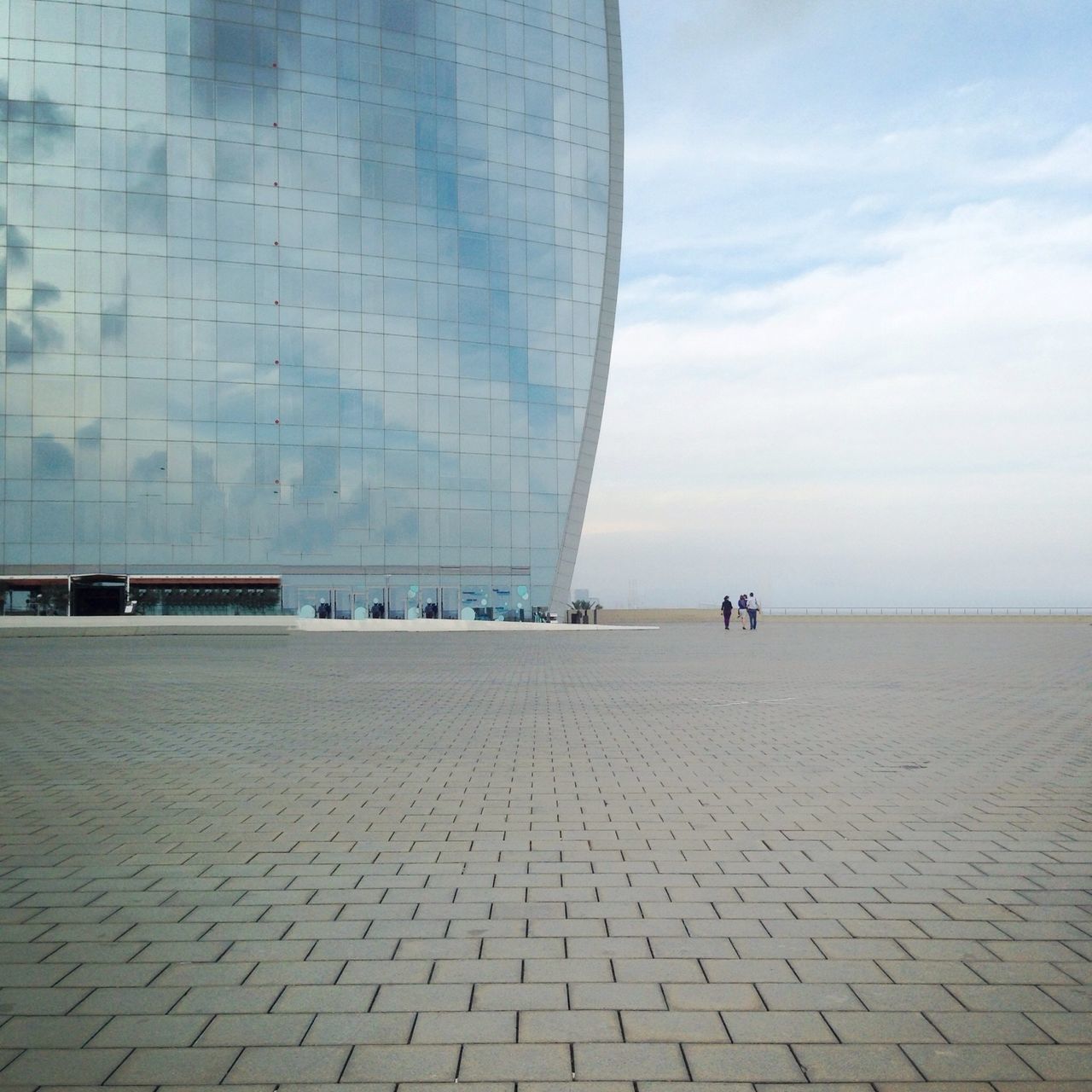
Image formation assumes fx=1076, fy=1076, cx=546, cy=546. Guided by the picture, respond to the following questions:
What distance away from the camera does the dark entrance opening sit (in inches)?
1964

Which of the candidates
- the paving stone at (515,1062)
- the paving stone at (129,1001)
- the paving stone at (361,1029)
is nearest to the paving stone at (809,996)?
the paving stone at (515,1062)

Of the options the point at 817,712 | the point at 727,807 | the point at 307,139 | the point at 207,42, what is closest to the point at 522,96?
the point at 307,139

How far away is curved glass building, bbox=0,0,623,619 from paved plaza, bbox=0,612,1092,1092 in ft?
139

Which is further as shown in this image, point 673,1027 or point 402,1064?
point 673,1027

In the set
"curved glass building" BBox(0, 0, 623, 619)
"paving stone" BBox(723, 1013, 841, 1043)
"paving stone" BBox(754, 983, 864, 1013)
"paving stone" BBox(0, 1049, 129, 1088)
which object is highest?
"curved glass building" BBox(0, 0, 623, 619)

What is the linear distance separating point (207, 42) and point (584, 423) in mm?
26993

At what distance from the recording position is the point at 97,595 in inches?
1987

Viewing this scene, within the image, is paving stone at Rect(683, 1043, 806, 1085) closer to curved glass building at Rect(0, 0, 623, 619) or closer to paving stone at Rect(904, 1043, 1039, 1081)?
paving stone at Rect(904, 1043, 1039, 1081)

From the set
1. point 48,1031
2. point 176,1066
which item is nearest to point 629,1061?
point 176,1066

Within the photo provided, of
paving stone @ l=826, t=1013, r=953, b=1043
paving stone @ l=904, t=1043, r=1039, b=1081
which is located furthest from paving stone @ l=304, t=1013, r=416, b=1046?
paving stone @ l=904, t=1043, r=1039, b=1081

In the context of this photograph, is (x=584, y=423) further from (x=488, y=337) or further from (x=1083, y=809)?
(x=1083, y=809)

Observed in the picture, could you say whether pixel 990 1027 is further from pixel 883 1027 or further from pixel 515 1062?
pixel 515 1062

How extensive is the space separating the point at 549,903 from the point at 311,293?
53038 millimetres

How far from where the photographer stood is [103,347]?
51312 mm
